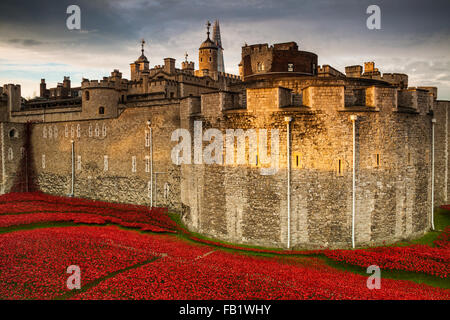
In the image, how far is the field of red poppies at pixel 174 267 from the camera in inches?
500

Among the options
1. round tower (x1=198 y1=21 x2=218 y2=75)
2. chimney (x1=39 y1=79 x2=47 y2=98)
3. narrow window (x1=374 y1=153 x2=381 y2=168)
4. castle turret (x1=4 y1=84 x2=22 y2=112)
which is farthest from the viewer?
round tower (x1=198 y1=21 x2=218 y2=75)

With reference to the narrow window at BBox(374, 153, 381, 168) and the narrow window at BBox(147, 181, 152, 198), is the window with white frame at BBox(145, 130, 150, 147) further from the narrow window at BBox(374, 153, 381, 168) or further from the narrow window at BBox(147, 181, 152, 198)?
the narrow window at BBox(374, 153, 381, 168)

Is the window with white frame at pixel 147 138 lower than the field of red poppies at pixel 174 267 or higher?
higher

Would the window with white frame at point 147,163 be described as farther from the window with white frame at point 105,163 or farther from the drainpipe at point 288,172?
the drainpipe at point 288,172

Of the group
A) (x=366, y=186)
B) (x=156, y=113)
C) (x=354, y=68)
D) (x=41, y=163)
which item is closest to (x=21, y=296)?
(x=366, y=186)

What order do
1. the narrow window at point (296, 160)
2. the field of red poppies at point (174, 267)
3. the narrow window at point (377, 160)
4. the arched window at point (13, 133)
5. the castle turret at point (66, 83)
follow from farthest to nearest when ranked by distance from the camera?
the castle turret at point (66, 83), the arched window at point (13, 133), the narrow window at point (377, 160), the narrow window at point (296, 160), the field of red poppies at point (174, 267)

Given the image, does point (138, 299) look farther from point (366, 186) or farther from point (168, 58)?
point (168, 58)

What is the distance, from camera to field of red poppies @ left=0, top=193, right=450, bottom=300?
1269 centimetres

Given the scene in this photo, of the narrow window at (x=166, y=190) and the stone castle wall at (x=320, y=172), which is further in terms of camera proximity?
the narrow window at (x=166, y=190)

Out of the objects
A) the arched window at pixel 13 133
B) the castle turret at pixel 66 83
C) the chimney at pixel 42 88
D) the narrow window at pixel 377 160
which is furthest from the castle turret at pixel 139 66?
the narrow window at pixel 377 160

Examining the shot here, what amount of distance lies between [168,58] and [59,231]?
34.3 metres

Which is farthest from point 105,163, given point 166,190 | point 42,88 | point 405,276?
point 42,88

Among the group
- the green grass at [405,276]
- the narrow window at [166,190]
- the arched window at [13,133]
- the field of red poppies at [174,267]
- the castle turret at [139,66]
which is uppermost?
the castle turret at [139,66]

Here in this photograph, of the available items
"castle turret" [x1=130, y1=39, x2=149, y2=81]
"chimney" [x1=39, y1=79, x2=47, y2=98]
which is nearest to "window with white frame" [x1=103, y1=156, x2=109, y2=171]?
"castle turret" [x1=130, y1=39, x2=149, y2=81]
